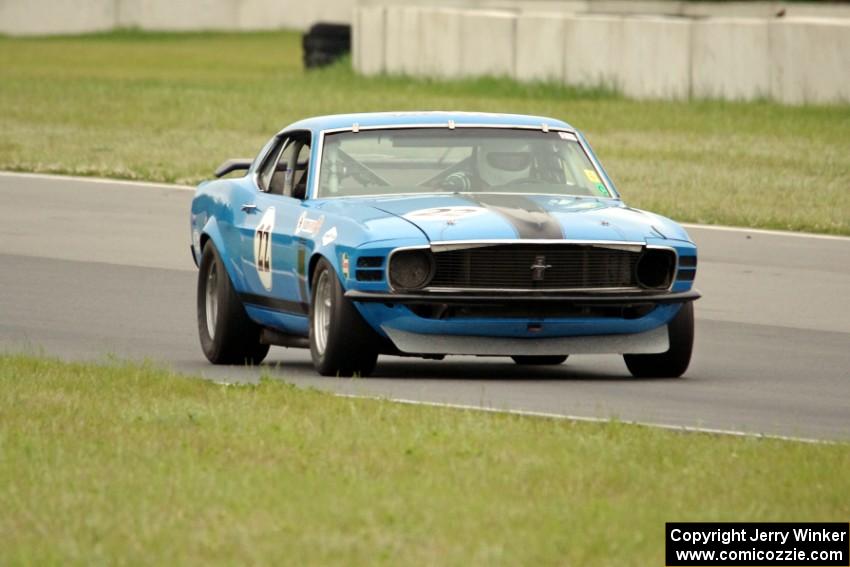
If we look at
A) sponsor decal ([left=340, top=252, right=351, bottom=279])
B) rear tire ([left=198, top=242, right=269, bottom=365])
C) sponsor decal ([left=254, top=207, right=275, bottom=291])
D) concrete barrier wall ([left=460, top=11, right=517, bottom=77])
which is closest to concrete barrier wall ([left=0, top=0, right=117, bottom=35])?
concrete barrier wall ([left=460, top=11, right=517, bottom=77])

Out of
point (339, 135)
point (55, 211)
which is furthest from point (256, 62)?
point (339, 135)

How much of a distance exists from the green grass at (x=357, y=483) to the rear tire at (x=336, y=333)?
0.84 meters

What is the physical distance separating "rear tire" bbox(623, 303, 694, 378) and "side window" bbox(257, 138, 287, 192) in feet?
7.30

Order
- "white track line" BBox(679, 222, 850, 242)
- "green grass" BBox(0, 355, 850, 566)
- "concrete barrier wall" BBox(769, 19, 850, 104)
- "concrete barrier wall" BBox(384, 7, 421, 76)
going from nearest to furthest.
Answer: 1. "green grass" BBox(0, 355, 850, 566)
2. "white track line" BBox(679, 222, 850, 242)
3. "concrete barrier wall" BBox(769, 19, 850, 104)
4. "concrete barrier wall" BBox(384, 7, 421, 76)

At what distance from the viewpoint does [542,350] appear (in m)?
10.2

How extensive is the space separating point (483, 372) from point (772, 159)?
48.7 feet

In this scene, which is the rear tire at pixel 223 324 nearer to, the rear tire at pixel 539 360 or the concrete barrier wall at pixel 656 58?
the rear tire at pixel 539 360

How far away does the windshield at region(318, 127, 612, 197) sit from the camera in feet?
→ 36.5

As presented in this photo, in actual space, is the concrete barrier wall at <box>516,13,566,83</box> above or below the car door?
below

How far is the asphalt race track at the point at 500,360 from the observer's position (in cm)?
969

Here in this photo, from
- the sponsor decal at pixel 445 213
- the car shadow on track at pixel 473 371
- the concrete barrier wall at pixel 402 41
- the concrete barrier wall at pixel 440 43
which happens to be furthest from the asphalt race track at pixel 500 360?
the concrete barrier wall at pixel 402 41

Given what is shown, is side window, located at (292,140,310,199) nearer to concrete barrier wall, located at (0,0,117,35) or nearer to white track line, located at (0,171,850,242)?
white track line, located at (0,171,850,242)

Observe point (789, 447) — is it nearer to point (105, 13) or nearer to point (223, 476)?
point (223, 476)

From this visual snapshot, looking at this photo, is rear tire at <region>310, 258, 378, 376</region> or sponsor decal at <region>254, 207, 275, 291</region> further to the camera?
sponsor decal at <region>254, 207, 275, 291</region>
